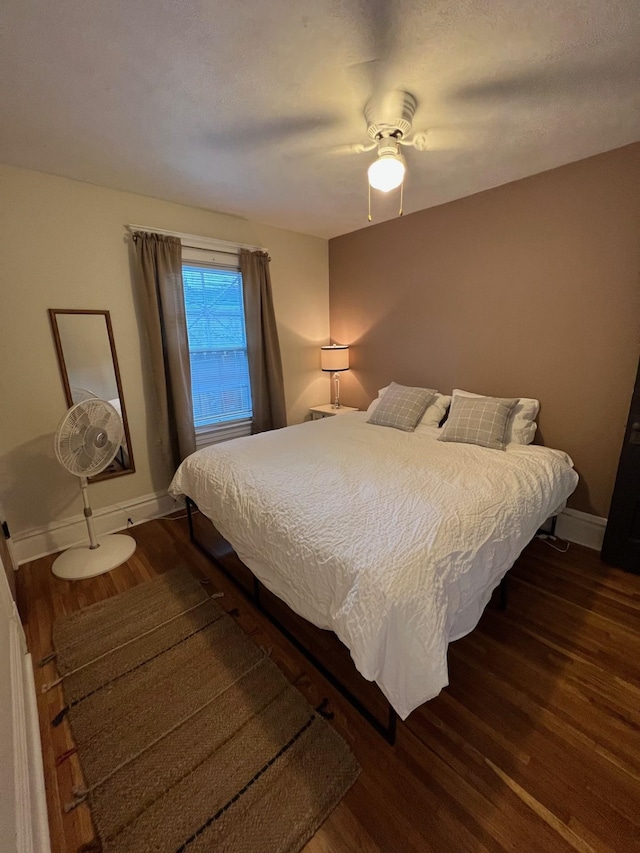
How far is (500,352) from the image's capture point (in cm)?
262

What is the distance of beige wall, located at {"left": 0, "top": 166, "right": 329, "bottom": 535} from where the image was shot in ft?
6.96

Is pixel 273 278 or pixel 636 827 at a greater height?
pixel 273 278

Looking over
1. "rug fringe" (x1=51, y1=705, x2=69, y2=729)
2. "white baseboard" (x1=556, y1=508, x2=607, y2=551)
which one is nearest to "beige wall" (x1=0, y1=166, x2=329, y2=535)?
"rug fringe" (x1=51, y1=705, x2=69, y2=729)

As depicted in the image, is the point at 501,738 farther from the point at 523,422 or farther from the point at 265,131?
the point at 265,131

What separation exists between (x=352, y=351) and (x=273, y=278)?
110cm

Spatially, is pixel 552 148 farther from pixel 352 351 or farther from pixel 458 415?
pixel 352 351

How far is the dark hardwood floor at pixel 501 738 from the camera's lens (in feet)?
3.38

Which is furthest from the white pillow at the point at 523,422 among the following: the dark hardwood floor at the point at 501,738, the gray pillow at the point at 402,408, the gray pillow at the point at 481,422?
the dark hardwood floor at the point at 501,738

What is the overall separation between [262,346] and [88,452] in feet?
5.56

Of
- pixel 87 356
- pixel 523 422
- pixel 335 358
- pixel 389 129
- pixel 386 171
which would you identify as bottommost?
pixel 523 422

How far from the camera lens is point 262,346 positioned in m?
3.25

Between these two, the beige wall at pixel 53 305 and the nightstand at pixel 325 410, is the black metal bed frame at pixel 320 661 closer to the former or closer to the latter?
the beige wall at pixel 53 305

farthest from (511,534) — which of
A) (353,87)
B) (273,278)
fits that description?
(273,278)

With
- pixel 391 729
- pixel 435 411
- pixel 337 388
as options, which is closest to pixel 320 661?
pixel 391 729
